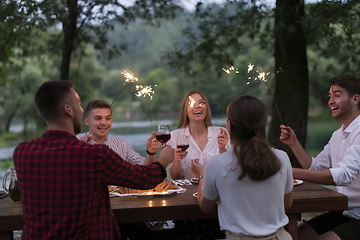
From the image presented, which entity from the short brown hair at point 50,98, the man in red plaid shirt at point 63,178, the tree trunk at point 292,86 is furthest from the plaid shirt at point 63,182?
the tree trunk at point 292,86

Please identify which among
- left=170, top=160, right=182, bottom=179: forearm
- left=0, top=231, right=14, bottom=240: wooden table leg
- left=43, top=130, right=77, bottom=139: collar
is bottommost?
left=0, top=231, right=14, bottom=240: wooden table leg

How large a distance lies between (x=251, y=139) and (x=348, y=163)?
3.12 ft

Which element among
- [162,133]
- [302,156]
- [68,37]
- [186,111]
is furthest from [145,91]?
[68,37]

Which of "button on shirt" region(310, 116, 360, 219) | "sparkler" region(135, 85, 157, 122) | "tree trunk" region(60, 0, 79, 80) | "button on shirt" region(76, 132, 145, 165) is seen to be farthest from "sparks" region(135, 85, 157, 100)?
"tree trunk" region(60, 0, 79, 80)

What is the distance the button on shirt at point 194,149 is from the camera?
3.65m

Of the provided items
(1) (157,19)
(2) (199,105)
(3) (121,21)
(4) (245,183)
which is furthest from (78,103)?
(1) (157,19)

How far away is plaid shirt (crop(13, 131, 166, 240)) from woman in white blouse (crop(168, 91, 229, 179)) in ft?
5.71

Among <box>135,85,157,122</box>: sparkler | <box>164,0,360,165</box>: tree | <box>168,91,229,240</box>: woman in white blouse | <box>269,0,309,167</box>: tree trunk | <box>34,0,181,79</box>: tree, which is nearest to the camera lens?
<box>135,85,157,122</box>: sparkler

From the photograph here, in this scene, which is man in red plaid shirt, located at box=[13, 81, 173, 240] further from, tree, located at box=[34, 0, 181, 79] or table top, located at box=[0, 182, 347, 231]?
tree, located at box=[34, 0, 181, 79]

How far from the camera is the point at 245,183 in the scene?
6.51 feet

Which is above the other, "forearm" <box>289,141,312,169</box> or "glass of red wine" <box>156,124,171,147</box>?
"glass of red wine" <box>156,124,171,147</box>

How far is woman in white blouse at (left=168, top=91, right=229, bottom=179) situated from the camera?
370 centimetres

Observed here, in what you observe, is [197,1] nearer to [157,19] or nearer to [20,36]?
[157,19]

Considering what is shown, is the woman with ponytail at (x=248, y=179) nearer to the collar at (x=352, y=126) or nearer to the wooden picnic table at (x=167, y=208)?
the wooden picnic table at (x=167, y=208)
